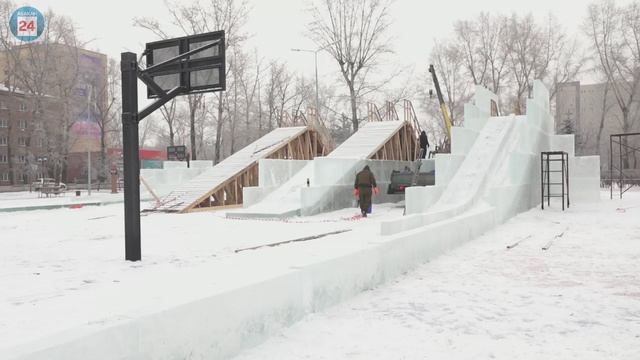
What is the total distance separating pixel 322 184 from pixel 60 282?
44.9ft

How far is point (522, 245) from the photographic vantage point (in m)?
11.0

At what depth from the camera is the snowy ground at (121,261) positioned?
3.85 m

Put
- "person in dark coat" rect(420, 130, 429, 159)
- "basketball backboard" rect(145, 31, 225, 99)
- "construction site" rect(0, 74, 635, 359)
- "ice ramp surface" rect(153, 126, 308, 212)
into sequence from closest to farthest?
"construction site" rect(0, 74, 635, 359)
"basketball backboard" rect(145, 31, 225, 99)
"ice ramp surface" rect(153, 126, 308, 212)
"person in dark coat" rect(420, 130, 429, 159)

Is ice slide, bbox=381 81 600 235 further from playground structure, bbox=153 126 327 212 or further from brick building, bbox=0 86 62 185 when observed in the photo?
brick building, bbox=0 86 62 185

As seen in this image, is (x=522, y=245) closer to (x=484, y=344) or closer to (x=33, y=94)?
(x=484, y=344)

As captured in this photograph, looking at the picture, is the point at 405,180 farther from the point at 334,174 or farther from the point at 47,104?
the point at 47,104

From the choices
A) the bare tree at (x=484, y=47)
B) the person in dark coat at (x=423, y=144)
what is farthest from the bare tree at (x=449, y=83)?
the person in dark coat at (x=423, y=144)

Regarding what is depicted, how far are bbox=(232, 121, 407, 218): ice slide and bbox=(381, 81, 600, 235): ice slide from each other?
13.9ft

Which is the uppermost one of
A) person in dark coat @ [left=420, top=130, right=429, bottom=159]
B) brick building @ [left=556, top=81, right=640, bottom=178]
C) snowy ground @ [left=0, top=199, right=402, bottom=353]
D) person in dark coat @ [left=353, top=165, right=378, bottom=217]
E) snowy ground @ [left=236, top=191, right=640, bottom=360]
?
brick building @ [left=556, top=81, right=640, bottom=178]

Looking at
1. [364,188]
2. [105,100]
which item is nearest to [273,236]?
[364,188]

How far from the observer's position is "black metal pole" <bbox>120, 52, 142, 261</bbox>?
336 inches

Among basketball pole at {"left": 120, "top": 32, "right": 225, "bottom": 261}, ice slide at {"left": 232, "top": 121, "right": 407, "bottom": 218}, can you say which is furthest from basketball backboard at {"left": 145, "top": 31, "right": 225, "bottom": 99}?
ice slide at {"left": 232, "top": 121, "right": 407, "bottom": 218}

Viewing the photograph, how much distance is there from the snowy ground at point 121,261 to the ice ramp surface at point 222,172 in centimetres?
172

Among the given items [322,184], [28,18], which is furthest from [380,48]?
[28,18]
